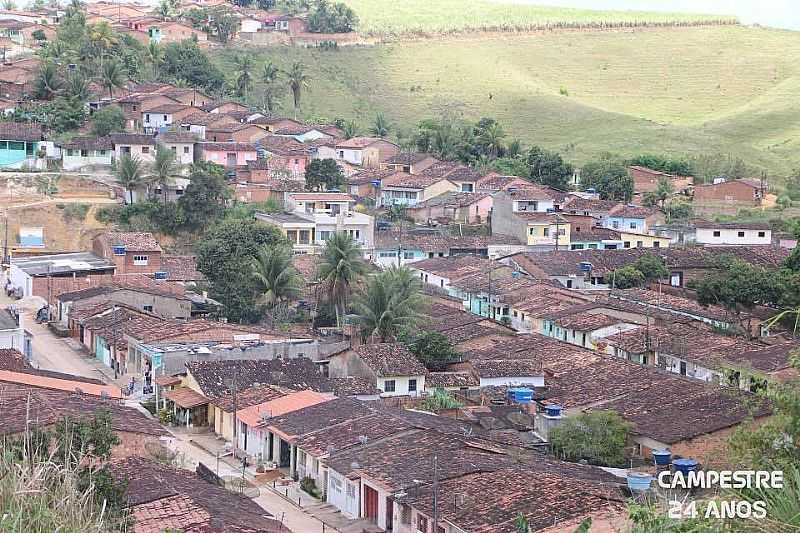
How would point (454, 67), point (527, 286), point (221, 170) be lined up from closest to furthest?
1. point (527, 286)
2. point (221, 170)
3. point (454, 67)

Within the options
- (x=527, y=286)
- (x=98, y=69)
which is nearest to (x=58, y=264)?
(x=527, y=286)

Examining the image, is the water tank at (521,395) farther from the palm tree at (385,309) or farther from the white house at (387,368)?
the palm tree at (385,309)

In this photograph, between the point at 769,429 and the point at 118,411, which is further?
the point at 118,411

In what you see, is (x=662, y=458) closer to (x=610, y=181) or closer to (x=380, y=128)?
(x=610, y=181)

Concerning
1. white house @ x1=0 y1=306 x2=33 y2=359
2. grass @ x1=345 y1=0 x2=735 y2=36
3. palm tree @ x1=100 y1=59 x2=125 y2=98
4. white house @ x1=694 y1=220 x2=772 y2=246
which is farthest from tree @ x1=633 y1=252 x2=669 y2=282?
grass @ x1=345 y1=0 x2=735 y2=36

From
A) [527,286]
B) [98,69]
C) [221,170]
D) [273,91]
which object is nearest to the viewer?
[527,286]

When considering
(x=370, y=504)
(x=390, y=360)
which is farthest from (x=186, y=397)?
(x=370, y=504)

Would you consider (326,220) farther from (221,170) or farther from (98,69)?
(98,69)
